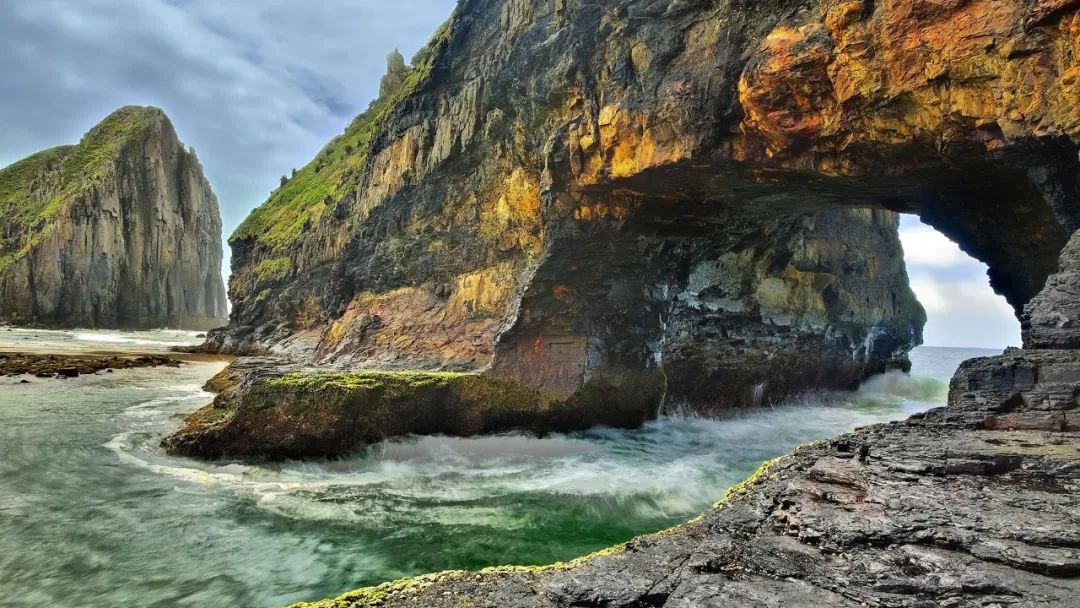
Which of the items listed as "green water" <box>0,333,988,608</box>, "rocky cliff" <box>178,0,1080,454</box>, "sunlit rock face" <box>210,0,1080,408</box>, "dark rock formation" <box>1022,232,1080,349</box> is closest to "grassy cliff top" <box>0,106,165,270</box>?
"sunlit rock face" <box>210,0,1080,408</box>

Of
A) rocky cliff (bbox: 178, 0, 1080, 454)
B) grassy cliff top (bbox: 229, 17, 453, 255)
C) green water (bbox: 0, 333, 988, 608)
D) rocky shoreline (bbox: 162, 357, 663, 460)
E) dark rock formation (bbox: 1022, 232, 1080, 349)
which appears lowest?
green water (bbox: 0, 333, 988, 608)

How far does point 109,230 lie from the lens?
78312mm

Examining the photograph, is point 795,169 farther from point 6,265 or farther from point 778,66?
point 6,265

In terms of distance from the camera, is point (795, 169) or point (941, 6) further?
point (795, 169)

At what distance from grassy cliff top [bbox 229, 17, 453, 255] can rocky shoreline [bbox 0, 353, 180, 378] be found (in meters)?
11.6

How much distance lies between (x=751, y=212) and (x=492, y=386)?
24.2 feet

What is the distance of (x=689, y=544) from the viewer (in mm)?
4172

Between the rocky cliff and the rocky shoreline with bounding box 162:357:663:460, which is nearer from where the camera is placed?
the rocky cliff

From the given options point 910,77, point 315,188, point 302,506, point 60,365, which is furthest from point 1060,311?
point 315,188

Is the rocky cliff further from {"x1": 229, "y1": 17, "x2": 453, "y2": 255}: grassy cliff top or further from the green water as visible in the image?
{"x1": 229, "y1": 17, "x2": 453, "y2": 255}: grassy cliff top

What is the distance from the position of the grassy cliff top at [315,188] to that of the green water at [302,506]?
21.5m

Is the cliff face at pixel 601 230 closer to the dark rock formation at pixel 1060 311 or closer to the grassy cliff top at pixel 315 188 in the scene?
the dark rock formation at pixel 1060 311

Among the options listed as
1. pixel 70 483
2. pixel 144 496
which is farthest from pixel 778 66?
pixel 70 483

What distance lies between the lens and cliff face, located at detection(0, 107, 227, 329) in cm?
6975
